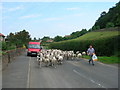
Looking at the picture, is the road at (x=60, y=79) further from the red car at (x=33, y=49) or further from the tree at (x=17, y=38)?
the tree at (x=17, y=38)

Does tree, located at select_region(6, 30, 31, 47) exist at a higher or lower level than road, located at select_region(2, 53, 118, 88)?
higher

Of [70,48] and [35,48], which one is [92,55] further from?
[70,48]

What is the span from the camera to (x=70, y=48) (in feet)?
172

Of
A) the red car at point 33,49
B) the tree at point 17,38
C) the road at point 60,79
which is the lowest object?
the road at point 60,79

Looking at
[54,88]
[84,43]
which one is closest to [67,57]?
[84,43]

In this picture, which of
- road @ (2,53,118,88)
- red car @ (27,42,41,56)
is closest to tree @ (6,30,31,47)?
red car @ (27,42,41,56)

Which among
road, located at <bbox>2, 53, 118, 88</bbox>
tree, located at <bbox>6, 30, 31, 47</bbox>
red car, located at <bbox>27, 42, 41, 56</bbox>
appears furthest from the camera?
tree, located at <bbox>6, 30, 31, 47</bbox>

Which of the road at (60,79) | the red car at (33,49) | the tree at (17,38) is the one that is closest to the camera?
the road at (60,79)

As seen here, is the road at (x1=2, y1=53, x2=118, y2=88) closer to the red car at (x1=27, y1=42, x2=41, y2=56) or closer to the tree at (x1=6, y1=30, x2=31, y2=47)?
the red car at (x1=27, y1=42, x2=41, y2=56)

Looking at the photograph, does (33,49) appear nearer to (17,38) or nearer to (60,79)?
(60,79)

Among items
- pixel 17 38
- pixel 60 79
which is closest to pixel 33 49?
pixel 60 79

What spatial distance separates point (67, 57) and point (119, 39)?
311 inches

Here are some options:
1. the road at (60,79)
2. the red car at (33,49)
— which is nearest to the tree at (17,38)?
the red car at (33,49)

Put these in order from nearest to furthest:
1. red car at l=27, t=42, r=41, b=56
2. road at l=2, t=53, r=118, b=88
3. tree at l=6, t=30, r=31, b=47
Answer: road at l=2, t=53, r=118, b=88
red car at l=27, t=42, r=41, b=56
tree at l=6, t=30, r=31, b=47
